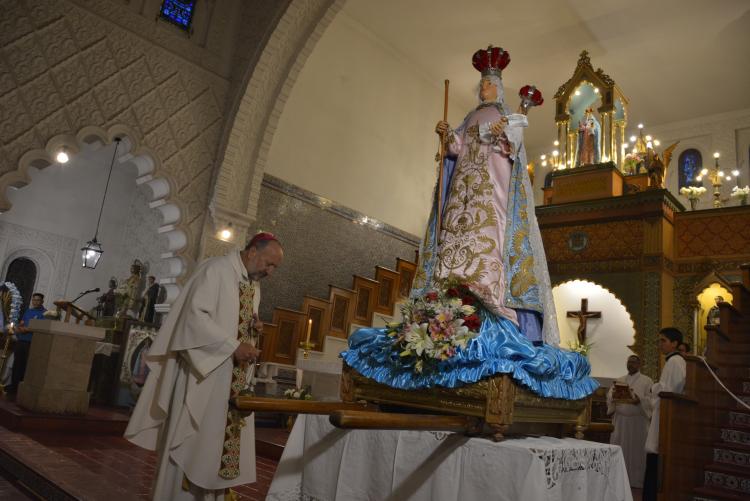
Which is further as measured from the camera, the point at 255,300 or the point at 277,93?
the point at 277,93

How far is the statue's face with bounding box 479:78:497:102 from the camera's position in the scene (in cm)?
366

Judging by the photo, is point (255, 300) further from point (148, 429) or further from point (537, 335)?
point (537, 335)

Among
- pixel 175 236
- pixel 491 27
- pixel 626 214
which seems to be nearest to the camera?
pixel 175 236

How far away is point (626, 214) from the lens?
1075cm

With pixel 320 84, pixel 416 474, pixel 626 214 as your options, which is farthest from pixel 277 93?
pixel 416 474

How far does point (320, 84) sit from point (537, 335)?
9354 mm

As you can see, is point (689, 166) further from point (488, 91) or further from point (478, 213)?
point (478, 213)

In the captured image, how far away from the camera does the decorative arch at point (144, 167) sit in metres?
7.41

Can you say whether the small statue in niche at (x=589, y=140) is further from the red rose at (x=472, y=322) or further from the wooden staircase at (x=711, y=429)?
the red rose at (x=472, y=322)

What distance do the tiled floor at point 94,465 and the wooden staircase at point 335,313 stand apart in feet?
9.78

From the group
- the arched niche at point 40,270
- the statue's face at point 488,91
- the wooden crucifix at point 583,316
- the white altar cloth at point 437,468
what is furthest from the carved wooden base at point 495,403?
the arched niche at point 40,270

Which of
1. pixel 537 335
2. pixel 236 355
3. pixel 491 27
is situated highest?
pixel 491 27

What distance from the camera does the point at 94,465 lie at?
488 cm

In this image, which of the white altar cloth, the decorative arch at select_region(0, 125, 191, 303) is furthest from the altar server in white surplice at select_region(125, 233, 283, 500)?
the decorative arch at select_region(0, 125, 191, 303)
